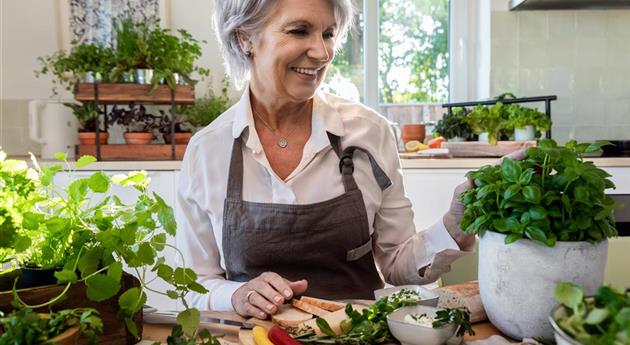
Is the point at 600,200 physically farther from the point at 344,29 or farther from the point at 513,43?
the point at 513,43

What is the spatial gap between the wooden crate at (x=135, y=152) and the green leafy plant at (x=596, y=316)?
7.38 feet

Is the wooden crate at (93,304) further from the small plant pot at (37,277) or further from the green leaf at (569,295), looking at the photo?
the green leaf at (569,295)

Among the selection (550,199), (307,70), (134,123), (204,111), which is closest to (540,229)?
(550,199)

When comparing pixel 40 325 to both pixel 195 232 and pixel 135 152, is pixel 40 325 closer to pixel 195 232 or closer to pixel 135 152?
pixel 195 232

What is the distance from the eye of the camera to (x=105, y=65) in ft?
8.55

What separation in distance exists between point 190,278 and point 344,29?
870 mm

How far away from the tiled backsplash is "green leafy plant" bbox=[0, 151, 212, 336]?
8.69ft

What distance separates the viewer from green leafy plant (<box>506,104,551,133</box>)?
8.44 feet

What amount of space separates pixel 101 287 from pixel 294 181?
28.2 inches

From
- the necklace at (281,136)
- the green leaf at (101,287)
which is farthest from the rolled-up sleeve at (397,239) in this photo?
the green leaf at (101,287)

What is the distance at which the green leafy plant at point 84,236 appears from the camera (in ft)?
2.17

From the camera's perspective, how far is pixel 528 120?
2.58m

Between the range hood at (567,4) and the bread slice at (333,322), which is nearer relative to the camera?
the bread slice at (333,322)

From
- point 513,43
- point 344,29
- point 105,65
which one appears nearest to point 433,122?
point 513,43
